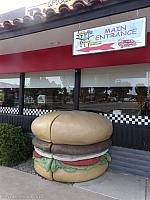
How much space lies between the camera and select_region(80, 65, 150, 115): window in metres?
5.76

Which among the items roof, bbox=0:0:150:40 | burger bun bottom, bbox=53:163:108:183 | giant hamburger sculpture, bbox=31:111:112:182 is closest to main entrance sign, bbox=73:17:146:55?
roof, bbox=0:0:150:40

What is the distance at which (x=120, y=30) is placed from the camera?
401cm

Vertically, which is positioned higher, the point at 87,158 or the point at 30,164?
the point at 87,158

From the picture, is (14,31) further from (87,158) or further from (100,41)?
(87,158)

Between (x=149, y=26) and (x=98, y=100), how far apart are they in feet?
7.42

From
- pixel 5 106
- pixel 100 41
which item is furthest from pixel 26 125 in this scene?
pixel 100 41

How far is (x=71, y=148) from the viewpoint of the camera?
4.84 m

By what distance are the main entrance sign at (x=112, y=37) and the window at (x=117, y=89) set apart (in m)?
1.95

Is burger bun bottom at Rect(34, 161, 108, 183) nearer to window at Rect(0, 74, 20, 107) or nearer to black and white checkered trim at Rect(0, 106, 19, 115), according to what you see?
black and white checkered trim at Rect(0, 106, 19, 115)

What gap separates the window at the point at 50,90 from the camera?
23.0ft

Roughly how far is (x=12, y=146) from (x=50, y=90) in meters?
2.30

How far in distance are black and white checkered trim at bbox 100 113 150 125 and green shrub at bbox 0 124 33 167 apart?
226cm

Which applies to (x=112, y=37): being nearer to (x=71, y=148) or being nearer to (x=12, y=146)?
(x=71, y=148)

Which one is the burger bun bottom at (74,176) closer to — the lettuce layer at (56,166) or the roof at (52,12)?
the lettuce layer at (56,166)
